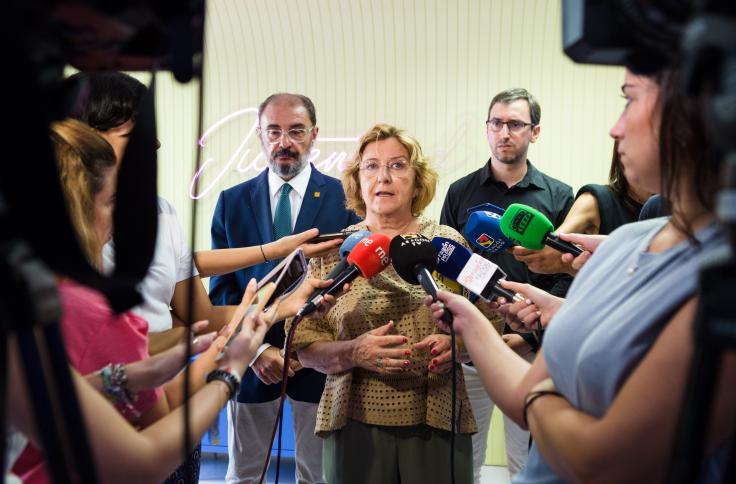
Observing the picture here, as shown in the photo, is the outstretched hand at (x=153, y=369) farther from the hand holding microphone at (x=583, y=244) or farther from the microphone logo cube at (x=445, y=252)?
Answer: the hand holding microphone at (x=583, y=244)

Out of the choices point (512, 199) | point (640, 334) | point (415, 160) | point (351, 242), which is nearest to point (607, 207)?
point (512, 199)

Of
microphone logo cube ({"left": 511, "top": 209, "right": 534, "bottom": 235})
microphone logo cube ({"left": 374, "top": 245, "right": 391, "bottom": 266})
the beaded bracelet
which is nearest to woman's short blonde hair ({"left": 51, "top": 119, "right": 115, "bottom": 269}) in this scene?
the beaded bracelet

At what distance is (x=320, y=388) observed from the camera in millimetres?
3307

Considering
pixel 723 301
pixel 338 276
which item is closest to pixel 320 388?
pixel 338 276

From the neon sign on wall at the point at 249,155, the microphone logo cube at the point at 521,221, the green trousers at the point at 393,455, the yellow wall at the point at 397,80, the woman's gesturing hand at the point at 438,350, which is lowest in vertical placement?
the green trousers at the point at 393,455

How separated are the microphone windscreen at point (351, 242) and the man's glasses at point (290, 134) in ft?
3.95

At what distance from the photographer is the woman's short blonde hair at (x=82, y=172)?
1.46 metres

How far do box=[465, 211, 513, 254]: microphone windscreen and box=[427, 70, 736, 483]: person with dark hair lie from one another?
49.8 inches

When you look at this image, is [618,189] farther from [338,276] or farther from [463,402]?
[338,276]

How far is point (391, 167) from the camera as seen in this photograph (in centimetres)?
280

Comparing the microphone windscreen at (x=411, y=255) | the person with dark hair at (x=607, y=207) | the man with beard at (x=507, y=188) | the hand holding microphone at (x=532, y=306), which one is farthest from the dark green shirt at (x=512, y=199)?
the hand holding microphone at (x=532, y=306)

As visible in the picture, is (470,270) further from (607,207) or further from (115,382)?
(607,207)

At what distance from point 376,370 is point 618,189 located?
142 cm

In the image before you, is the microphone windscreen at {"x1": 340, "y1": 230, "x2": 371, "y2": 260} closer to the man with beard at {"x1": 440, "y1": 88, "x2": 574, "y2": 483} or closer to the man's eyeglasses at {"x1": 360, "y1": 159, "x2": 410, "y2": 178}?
the man's eyeglasses at {"x1": 360, "y1": 159, "x2": 410, "y2": 178}
